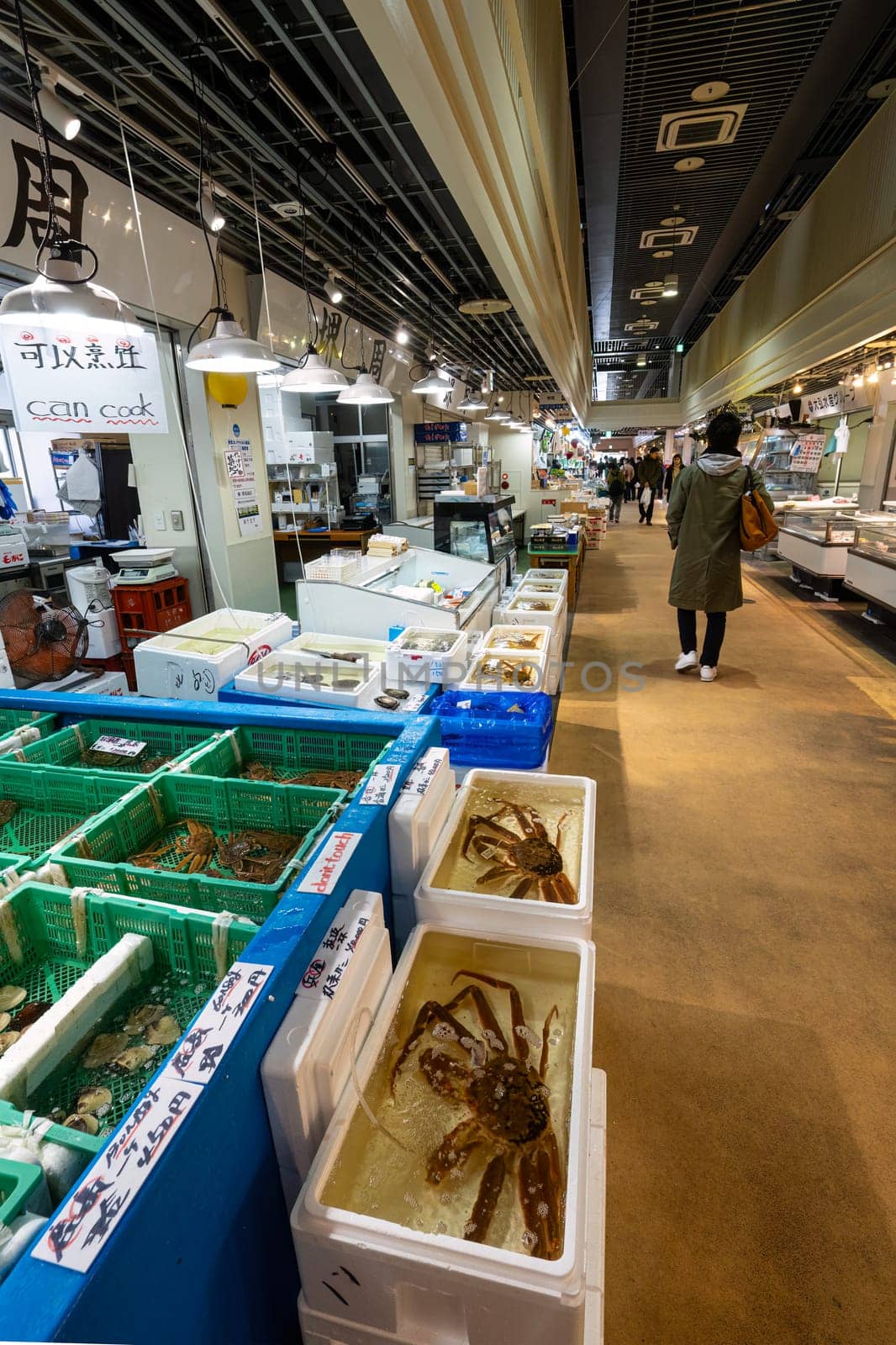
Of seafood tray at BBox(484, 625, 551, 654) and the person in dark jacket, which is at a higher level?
the person in dark jacket

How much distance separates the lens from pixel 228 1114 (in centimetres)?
91

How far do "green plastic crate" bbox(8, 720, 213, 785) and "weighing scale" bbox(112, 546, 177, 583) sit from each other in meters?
3.44

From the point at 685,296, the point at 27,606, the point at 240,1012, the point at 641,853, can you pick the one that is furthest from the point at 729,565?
the point at 685,296

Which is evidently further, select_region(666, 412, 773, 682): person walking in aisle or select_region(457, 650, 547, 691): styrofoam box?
select_region(666, 412, 773, 682): person walking in aisle

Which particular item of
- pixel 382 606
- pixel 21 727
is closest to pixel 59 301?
pixel 21 727

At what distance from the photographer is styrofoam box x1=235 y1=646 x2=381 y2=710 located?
3.02 metres

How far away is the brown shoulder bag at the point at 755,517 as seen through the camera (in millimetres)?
4754

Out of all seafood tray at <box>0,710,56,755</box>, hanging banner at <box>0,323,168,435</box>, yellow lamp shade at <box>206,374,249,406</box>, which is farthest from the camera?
yellow lamp shade at <box>206,374,249,406</box>

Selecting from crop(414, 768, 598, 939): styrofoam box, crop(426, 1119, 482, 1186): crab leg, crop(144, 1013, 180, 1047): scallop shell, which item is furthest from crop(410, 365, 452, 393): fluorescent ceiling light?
crop(426, 1119, 482, 1186): crab leg

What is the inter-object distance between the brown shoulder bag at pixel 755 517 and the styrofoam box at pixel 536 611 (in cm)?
154

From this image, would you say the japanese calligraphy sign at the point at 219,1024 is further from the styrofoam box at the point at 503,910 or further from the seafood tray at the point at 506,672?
the seafood tray at the point at 506,672

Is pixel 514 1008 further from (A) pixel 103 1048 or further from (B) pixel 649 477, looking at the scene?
(B) pixel 649 477

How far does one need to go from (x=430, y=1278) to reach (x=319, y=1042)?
1.18 ft

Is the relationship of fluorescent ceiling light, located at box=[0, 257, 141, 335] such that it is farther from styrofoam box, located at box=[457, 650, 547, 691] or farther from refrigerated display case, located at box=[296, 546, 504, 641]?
styrofoam box, located at box=[457, 650, 547, 691]
